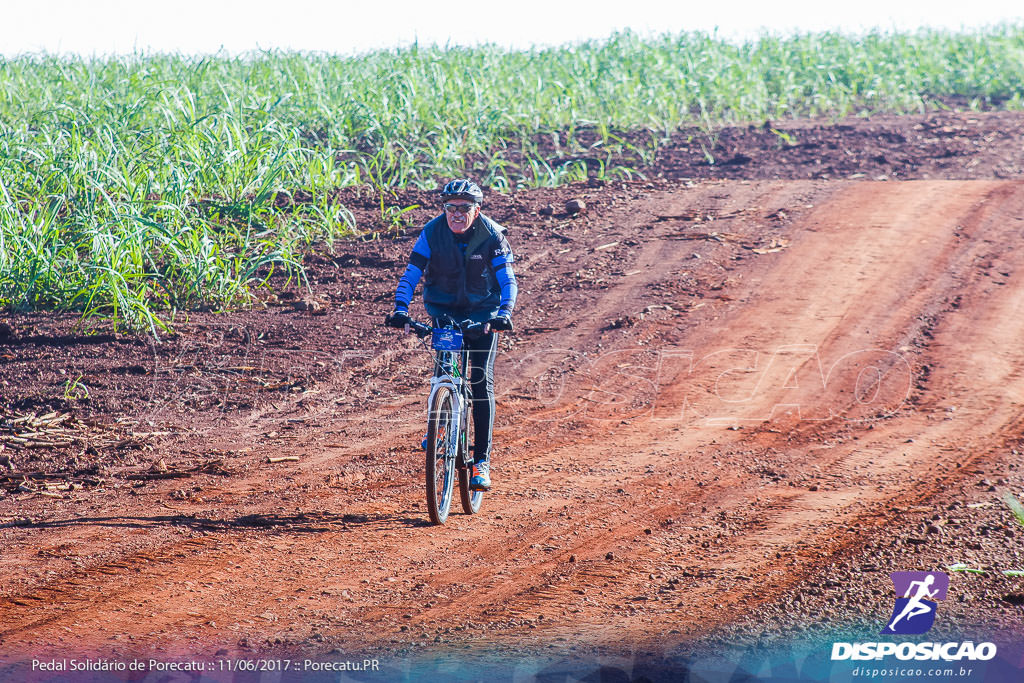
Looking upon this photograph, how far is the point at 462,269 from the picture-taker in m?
5.86

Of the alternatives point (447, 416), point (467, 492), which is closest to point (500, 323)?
point (447, 416)

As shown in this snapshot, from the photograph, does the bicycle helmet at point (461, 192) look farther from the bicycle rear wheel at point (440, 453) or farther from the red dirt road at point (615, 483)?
the red dirt road at point (615, 483)

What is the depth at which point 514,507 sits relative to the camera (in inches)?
245

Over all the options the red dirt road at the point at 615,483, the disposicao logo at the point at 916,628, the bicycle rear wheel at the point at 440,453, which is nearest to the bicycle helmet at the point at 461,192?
the bicycle rear wheel at the point at 440,453

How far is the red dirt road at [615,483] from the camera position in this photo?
184 inches

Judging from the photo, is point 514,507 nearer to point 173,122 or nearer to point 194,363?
point 194,363

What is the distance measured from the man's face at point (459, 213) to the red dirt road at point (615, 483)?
6.24 ft

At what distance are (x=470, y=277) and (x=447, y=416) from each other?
902mm

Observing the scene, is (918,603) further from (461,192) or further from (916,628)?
(461,192)

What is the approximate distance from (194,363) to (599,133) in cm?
1085

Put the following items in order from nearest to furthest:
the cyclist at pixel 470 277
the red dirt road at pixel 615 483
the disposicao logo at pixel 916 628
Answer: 1. the disposicao logo at pixel 916 628
2. the red dirt road at pixel 615 483
3. the cyclist at pixel 470 277

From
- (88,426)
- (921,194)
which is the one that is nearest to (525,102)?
(921,194)

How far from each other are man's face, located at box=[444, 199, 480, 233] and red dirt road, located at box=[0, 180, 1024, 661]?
190 cm

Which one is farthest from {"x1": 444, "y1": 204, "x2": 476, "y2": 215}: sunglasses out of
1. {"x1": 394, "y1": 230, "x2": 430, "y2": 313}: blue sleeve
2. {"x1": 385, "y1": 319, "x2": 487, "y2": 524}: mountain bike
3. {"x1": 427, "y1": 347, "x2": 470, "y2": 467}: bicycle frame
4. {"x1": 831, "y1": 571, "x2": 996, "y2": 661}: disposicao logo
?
{"x1": 831, "y1": 571, "x2": 996, "y2": 661}: disposicao logo
